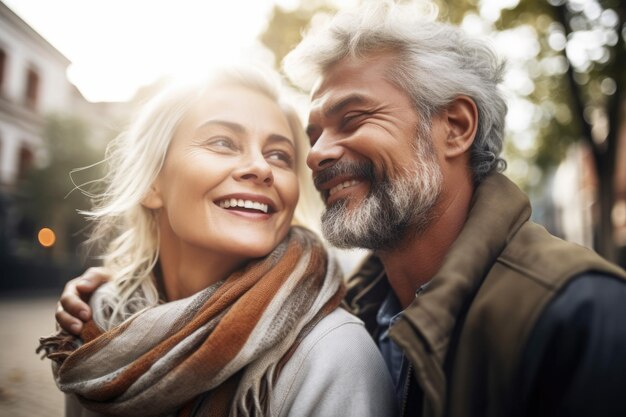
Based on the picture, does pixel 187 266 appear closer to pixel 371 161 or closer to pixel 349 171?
pixel 349 171

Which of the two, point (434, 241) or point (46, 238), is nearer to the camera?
point (434, 241)

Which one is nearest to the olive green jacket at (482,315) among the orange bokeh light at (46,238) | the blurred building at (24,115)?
the blurred building at (24,115)

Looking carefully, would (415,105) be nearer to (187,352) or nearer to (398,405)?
(398,405)

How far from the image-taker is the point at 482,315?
1479 mm

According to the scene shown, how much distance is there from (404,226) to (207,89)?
3.92ft

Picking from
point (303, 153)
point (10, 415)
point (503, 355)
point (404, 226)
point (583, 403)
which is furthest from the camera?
point (10, 415)

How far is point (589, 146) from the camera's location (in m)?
9.02

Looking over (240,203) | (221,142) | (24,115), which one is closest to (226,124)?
(221,142)

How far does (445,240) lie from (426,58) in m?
0.92

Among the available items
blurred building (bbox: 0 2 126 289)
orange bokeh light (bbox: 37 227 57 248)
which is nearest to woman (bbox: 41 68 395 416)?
blurred building (bbox: 0 2 126 289)

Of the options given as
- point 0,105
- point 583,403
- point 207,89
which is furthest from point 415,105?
point 0,105

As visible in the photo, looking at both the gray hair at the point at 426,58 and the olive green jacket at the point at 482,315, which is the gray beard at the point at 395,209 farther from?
the olive green jacket at the point at 482,315

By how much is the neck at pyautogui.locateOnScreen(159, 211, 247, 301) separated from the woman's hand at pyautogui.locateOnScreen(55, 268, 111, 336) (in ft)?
1.40

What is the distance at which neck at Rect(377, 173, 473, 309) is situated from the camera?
213 centimetres
